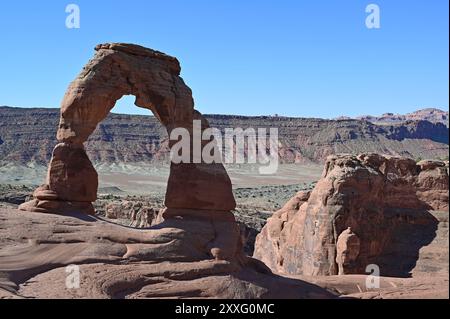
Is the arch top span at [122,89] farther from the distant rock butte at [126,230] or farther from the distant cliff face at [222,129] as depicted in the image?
the distant cliff face at [222,129]

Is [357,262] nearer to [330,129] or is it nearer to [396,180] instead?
[396,180]

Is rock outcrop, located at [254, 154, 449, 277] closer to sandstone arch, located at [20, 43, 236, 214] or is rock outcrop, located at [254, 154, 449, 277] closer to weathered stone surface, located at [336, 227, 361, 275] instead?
weathered stone surface, located at [336, 227, 361, 275]

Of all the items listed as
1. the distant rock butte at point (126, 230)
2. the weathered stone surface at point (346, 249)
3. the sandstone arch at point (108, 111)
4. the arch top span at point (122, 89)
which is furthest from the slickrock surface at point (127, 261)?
the weathered stone surface at point (346, 249)

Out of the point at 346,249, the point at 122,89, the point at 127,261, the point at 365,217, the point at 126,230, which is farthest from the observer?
the point at 365,217

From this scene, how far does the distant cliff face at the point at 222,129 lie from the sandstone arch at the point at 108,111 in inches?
3779

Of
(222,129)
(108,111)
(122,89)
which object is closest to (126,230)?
(108,111)

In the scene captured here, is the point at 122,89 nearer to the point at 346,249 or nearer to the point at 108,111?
the point at 108,111

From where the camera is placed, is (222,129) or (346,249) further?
(222,129)

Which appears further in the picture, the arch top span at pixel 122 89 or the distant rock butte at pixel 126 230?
the arch top span at pixel 122 89

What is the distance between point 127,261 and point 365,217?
11501 mm

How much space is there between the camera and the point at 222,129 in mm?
129000

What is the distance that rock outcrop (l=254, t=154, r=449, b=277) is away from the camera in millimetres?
23547

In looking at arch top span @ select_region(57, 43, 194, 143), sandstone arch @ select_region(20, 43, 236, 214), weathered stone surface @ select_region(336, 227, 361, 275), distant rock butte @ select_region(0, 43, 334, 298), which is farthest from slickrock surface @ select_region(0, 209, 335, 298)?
weathered stone surface @ select_region(336, 227, 361, 275)

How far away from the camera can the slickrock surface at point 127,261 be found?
14.9m
